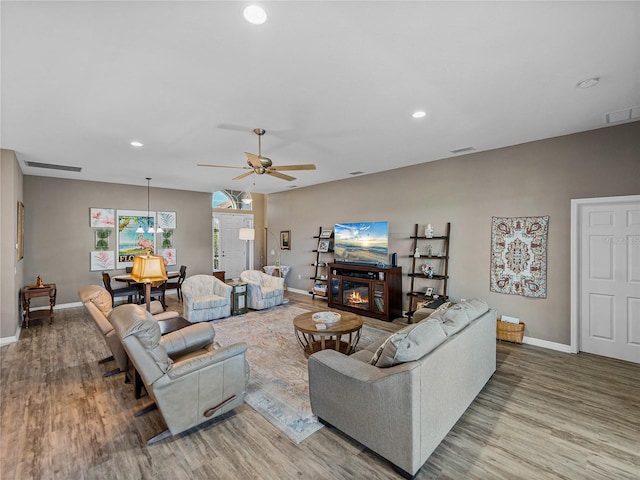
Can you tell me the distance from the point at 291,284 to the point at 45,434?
240 inches

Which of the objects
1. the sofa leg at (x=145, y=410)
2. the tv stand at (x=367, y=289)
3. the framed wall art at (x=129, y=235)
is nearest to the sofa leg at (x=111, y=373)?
the sofa leg at (x=145, y=410)

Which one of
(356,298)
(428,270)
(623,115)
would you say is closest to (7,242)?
(356,298)

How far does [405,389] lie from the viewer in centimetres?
175

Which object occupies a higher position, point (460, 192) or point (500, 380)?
point (460, 192)

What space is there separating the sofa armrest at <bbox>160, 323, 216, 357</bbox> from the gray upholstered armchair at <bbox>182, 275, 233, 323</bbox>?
7.54 ft

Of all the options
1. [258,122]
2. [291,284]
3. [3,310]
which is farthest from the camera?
[291,284]

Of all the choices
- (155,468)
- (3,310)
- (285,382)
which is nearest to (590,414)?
(285,382)

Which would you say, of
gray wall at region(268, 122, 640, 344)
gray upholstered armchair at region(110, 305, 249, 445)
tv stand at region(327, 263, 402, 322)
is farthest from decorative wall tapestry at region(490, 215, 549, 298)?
gray upholstered armchair at region(110, 305, 249, 445)

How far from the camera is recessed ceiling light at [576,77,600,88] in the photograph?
2.50m

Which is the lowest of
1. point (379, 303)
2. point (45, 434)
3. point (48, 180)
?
point (45, 434)

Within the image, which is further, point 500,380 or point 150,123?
point 150,123

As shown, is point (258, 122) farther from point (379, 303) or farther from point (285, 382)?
point (379, 303)

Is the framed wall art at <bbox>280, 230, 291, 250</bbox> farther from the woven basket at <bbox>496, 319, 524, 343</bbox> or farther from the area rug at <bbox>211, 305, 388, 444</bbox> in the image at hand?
the woven basket at <bbox>496, 319, 524, 343</bbox>

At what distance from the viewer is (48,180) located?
6156 millimetres
